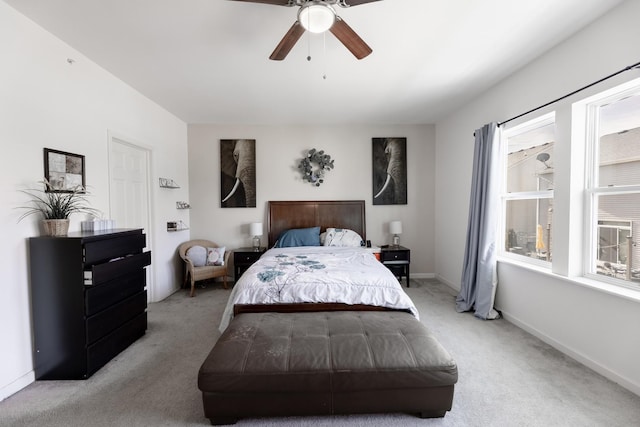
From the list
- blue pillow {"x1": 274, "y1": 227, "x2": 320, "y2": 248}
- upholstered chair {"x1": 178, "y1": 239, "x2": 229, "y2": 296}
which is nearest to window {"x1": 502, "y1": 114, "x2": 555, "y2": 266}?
blue pillow {"x1": 274, "y1": 227, "x2": 320, "y2": 248}

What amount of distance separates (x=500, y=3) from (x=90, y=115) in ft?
11.9

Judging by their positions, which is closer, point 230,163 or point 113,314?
point 113,314

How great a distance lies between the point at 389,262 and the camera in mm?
4219

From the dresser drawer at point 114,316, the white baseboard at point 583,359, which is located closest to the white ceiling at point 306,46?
the dresser drawer at point 114,316

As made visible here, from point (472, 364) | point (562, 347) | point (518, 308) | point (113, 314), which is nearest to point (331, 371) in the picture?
point (472, 364)

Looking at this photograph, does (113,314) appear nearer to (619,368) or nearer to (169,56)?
(169,56)

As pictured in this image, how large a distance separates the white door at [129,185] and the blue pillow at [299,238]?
1.85 metres

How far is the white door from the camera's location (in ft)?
9.85

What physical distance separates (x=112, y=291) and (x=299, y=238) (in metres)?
2.48

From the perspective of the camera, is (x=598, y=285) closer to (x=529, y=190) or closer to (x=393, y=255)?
(x=529, y=190)

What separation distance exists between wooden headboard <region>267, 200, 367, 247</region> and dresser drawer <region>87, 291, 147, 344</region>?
2188mm

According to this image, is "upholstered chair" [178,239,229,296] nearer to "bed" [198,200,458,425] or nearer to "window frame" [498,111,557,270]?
"bed" [198,200,458,425]

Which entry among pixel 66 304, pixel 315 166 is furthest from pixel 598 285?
pixel 66 304

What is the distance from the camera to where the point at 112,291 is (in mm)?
2275
